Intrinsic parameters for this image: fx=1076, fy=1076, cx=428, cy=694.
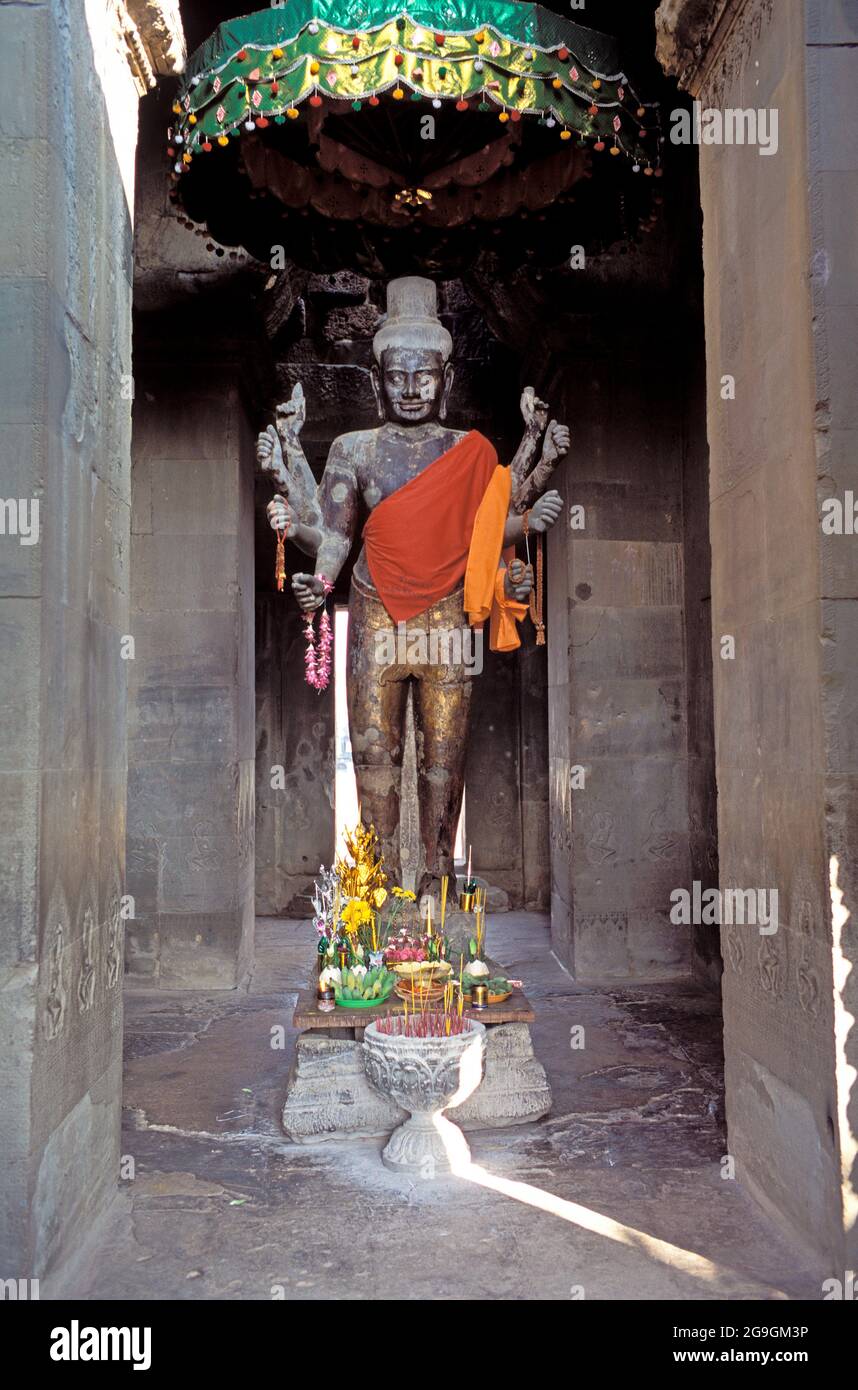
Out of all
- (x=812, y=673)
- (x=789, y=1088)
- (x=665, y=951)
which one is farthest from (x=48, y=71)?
(x=665, y=951)

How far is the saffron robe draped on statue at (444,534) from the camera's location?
6020mm

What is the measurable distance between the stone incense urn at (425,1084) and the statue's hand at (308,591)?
255 cm

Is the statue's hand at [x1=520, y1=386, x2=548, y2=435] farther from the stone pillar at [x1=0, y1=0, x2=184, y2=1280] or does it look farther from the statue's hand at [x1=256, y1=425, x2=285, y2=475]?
the stone pillar at [x1=0, y1=0, x2=184, y2=1280]

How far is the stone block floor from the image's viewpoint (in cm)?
330

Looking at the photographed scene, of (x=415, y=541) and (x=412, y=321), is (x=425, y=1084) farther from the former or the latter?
(x=412, y=321)

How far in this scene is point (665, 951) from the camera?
7758 mm

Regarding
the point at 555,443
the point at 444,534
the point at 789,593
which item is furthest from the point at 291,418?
the point at 789,593

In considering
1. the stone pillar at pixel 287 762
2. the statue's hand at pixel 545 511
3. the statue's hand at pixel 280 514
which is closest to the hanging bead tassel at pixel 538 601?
the statue's hand at pixel 545 511

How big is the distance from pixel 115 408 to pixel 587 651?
451cm

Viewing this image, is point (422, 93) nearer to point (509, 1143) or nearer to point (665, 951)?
point (509, 1143)

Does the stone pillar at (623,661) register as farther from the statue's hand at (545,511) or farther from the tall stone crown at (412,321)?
the tall stone crown at (412,321)

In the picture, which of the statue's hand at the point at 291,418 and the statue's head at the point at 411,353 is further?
the statue's head at the point at 411,353

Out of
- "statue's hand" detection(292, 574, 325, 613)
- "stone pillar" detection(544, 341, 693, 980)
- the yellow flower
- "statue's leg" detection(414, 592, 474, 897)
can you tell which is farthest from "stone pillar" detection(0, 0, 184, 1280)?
"stone pillar" detection(544, 341, 693, 980)

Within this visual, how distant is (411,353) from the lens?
6.11 m
